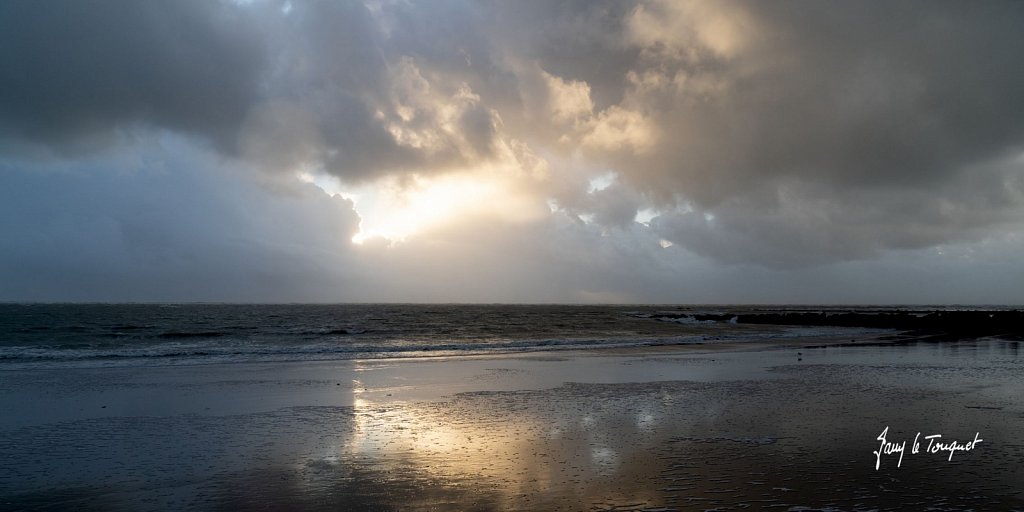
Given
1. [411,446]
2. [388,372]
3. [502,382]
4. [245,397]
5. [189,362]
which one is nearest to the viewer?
[411,446]

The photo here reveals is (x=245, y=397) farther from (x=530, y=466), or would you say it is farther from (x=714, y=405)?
(x=714, y=405)

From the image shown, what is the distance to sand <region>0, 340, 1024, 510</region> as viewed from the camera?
28.0 ft

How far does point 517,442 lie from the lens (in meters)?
11.7

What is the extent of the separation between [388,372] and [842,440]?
18591mm

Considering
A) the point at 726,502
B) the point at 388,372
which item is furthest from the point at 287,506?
the point at 388,372

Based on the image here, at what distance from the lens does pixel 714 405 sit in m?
15.8
